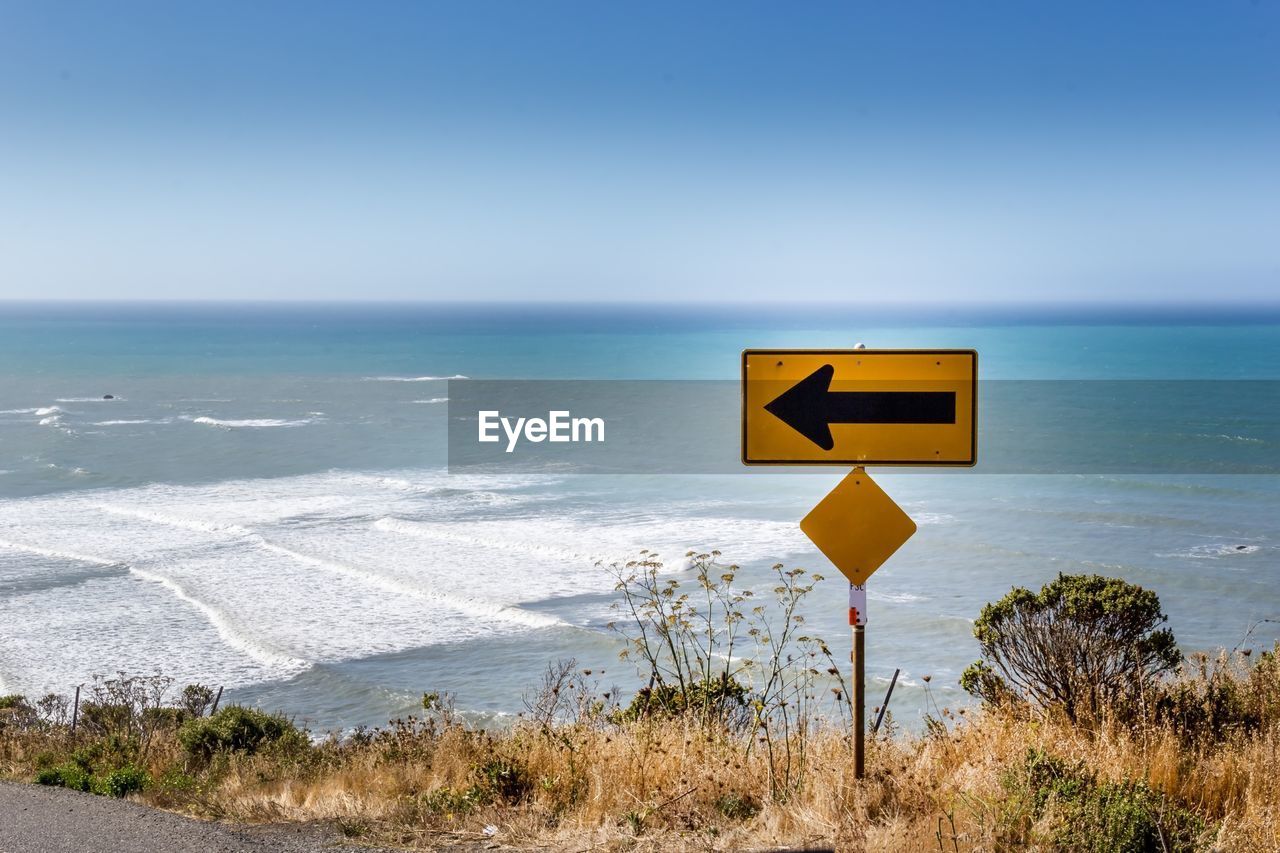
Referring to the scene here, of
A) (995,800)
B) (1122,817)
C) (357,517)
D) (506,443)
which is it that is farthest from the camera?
(506,443)

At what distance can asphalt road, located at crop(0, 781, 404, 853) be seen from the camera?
5531 mm

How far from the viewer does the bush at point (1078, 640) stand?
8.45 m

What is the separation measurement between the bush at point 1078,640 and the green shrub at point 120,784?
5607 mm

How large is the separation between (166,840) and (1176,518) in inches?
1261

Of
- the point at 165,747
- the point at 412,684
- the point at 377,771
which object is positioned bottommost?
the point at 412,684

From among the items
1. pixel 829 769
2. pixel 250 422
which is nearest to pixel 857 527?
pixel 829 769

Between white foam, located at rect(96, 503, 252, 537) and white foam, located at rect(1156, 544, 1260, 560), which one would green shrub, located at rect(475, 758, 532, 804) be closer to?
white foam, located at rect(1156, 544, 1260, 560)

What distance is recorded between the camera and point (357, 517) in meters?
32.8

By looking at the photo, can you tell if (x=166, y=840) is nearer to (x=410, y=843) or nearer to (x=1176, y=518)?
(x=410, y=843)

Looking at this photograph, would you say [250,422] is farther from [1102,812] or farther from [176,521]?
[1102,812]

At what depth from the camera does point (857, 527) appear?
540 cm

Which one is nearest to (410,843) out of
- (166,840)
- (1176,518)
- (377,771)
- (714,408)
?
(166,840)

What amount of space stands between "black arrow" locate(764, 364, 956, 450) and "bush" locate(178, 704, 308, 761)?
5.58 m

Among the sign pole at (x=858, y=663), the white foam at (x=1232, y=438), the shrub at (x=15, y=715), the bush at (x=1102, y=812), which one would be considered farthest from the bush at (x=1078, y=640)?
the white foam at (x=1232, y=438)
